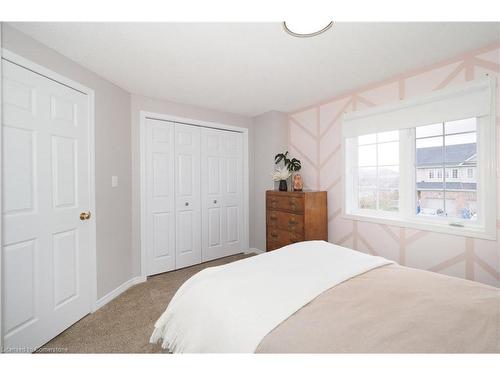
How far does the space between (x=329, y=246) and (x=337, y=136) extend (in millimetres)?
1605

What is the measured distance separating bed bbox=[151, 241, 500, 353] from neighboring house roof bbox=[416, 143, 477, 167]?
4.37 feet

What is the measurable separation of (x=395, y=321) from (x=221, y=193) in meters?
2.75

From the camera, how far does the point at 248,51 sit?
1.72 m

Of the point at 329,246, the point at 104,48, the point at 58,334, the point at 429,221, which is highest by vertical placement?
the point at 104,48

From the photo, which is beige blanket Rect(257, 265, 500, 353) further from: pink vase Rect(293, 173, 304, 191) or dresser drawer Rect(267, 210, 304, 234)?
pink vase Rect(293, 173, 304, 191)

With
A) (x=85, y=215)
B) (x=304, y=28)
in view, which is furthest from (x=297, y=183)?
(x=85, y=215)

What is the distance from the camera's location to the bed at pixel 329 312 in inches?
29.3

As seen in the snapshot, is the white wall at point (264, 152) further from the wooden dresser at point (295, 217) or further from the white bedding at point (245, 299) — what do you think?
the white bedding at point (245, 299)

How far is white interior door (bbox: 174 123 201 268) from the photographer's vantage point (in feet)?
9.64

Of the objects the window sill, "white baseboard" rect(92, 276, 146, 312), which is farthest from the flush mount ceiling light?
"white baseboard" rect(92, 276, 146, 312)

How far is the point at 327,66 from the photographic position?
1.98 meters
